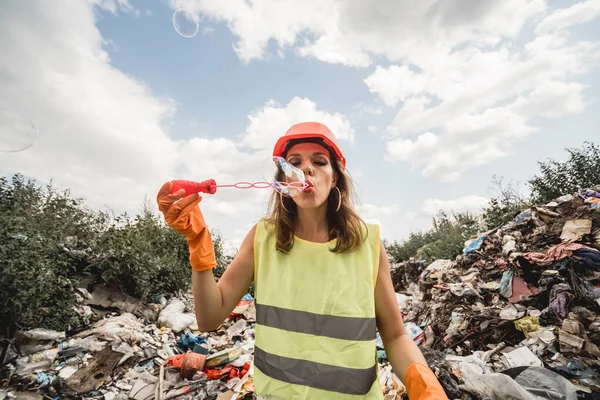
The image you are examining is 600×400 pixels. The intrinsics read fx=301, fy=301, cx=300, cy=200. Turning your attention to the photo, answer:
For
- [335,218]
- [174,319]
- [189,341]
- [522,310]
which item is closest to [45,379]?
[189,341]

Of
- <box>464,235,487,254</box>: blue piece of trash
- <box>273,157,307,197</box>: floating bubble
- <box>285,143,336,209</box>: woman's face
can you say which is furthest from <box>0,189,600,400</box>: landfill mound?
<box>273,157,307,197</box>: floating bubble

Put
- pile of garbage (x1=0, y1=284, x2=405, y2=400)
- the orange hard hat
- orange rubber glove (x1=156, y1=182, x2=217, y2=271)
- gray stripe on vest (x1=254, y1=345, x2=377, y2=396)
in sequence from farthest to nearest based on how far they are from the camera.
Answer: pile of garbage (x1=0, y1=284, x2=405, y2=400)
the orange hard hat
orange rubber glove (x1=156, y1=182, x2=217, y2=271)
gray stripe on vest (x1=254, y1=345, x2=377, y2=396)

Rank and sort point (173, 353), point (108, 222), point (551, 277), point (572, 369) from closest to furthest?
point (572, 369) < point (551, 277) < point (173, 353) < point (108, 222)

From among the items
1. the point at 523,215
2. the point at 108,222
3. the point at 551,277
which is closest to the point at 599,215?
the point at 523,215

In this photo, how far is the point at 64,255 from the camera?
231 inches

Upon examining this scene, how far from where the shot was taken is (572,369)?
3.29 meters

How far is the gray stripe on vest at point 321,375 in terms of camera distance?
1285 mm

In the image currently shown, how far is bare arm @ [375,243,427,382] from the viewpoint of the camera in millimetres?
1508

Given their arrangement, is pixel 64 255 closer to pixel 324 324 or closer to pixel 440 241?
pixel 324 324

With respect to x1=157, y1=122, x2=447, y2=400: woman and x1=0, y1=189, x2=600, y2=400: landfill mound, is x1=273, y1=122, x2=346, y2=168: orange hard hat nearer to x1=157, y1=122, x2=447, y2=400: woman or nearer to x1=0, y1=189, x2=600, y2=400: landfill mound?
x1=157, y1=122, x2=447, y2=400: woman

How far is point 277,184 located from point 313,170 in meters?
0.20

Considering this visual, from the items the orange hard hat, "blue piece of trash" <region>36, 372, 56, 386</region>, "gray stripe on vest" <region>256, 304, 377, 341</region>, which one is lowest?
"blue piece of trash" <region>36, 372, 56, 386</region>

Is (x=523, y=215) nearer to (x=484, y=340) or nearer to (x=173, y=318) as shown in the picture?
(x=484, y=340)

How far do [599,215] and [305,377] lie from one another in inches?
291
